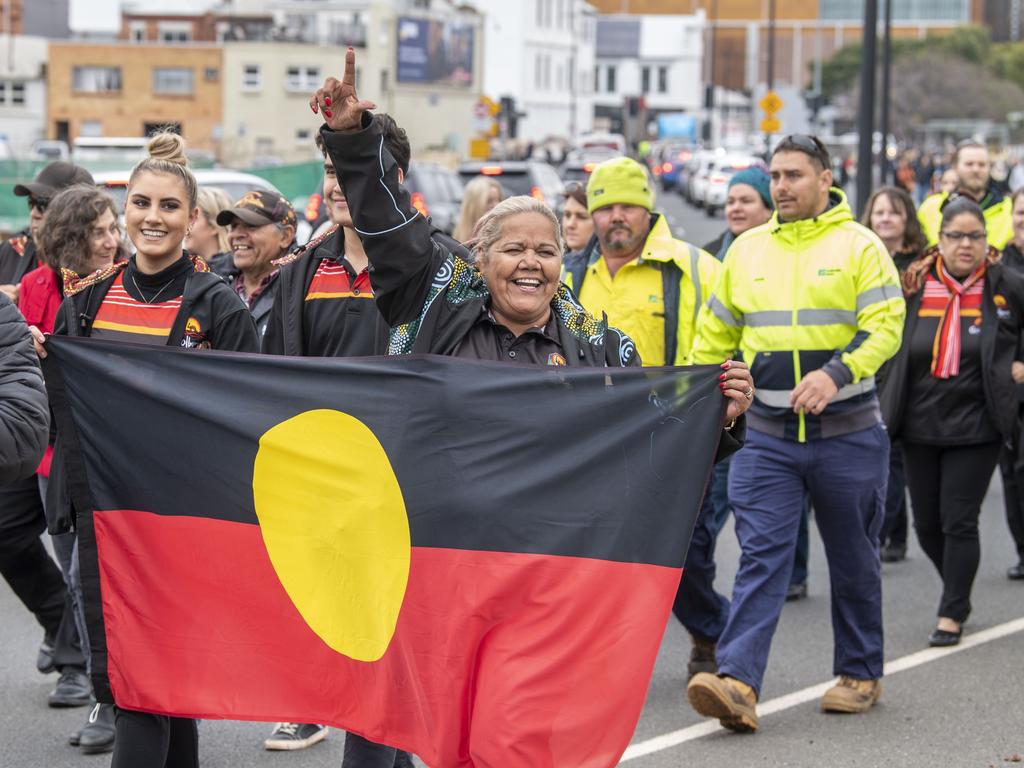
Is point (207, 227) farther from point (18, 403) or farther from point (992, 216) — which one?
point (992, 216)

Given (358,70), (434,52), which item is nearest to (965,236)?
(358,70)

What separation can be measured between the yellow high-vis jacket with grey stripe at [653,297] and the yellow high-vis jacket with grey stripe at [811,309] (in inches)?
25.3

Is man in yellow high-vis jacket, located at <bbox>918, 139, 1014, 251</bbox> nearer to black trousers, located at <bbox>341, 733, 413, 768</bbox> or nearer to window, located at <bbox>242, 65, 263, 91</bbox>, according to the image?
black trousers, located at <bbox>341, 733, 413, 768</bbox>

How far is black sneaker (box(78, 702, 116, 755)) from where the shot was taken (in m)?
6.00

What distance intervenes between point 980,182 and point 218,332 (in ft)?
25.8

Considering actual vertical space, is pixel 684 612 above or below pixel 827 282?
below

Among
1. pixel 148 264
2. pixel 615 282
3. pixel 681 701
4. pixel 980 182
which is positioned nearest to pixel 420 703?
pixel 148 264

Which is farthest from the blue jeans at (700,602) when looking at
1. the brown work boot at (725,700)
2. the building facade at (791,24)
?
the building facade at (791,24)

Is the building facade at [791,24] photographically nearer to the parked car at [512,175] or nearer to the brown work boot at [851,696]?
the parked car at [512,175]

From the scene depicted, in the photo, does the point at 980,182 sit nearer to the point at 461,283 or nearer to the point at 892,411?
the point at 892,411

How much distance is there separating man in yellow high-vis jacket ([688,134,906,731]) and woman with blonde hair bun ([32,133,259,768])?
2.08 m

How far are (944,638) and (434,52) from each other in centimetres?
9715

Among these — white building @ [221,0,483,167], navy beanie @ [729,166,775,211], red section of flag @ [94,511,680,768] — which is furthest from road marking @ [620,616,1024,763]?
white building @ [221,0,483,167]

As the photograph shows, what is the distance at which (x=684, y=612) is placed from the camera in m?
6.98
